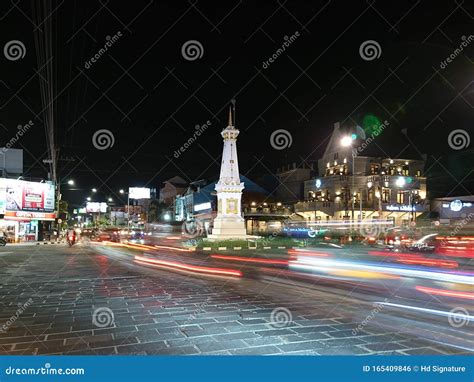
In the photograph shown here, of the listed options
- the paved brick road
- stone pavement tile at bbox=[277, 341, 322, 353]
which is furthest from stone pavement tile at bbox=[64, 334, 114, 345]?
stone pavement tile at bbox=[277, 341, 322, 353]

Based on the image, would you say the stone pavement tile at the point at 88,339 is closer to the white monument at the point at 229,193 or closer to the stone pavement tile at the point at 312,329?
the stone pavement tile at the point at 312,329

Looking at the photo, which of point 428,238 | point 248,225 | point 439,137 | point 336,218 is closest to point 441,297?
point 428,238

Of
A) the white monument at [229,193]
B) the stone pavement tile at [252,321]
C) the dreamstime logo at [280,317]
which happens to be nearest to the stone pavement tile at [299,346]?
the dreamstime logo at [280,317]

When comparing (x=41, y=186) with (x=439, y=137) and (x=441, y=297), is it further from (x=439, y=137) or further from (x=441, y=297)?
(x=439, y=137)

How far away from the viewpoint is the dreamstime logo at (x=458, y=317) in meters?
7.00

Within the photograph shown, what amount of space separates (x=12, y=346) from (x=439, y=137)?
61.8 metres

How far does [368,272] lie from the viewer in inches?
513

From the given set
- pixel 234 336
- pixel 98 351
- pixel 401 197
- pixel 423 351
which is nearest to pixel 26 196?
pixel 98 351
